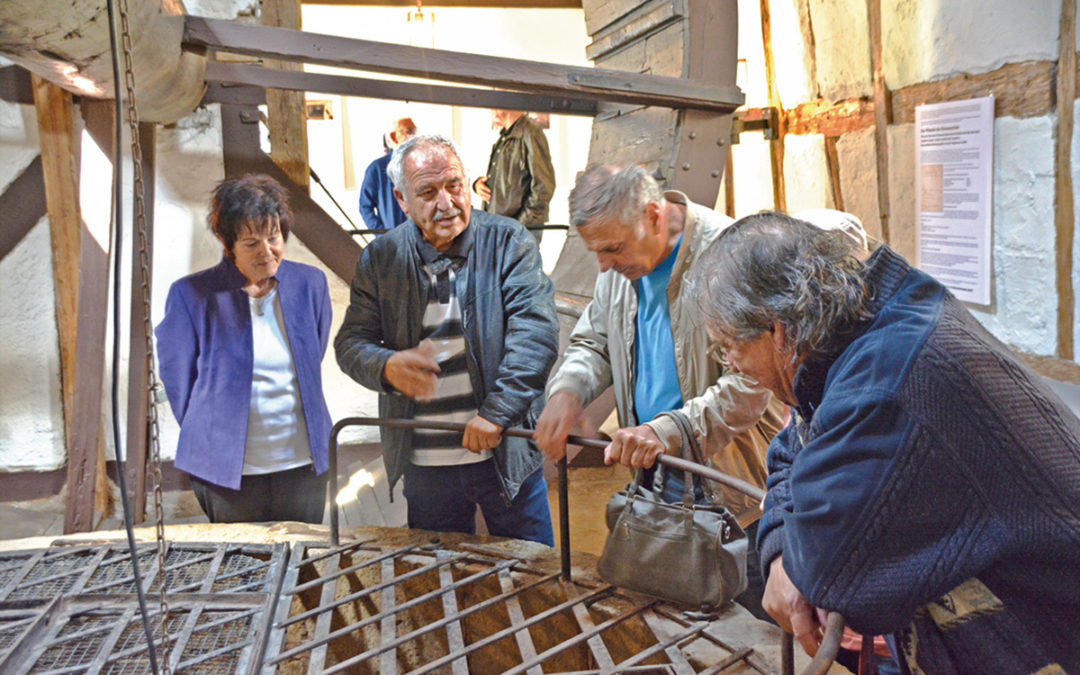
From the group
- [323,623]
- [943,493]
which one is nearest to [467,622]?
[323,623]

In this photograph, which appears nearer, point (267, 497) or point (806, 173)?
point (267, 497)

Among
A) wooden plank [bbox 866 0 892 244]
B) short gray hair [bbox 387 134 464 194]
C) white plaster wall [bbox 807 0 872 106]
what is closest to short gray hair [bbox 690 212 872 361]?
short gray hair [bbox 387 134 464 194]

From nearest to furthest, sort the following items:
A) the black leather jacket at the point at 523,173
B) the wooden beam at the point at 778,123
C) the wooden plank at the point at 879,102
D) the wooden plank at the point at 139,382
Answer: the wooden plank at the point at 139,382 → the wooden plank at the point at 879,102 → the black leather jacket at the point at 523,173 → the wooden beam at the point at 778,123

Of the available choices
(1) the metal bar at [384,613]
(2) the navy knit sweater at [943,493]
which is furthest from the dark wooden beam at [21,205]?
(2) the navy knit sweater at [943,493]

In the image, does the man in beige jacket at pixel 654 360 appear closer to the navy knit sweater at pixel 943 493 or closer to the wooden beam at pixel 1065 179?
the navy knit sweater at pixel 943 493

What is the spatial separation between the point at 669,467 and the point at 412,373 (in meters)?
0.88

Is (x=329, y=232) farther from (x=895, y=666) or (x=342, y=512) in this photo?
(x=895, y=666)

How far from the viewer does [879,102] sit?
190 inches

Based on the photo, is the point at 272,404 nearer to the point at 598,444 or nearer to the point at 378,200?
the point at 598,444

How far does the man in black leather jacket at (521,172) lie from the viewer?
5969mm

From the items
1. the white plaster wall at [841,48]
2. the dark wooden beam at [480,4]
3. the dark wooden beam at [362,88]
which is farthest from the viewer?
the dark wooden beam at [480,4]

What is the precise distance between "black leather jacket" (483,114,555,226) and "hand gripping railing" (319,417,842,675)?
345 cm

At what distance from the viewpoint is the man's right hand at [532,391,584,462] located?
8.39ft

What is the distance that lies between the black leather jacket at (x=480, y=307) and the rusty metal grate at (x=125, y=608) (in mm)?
759
